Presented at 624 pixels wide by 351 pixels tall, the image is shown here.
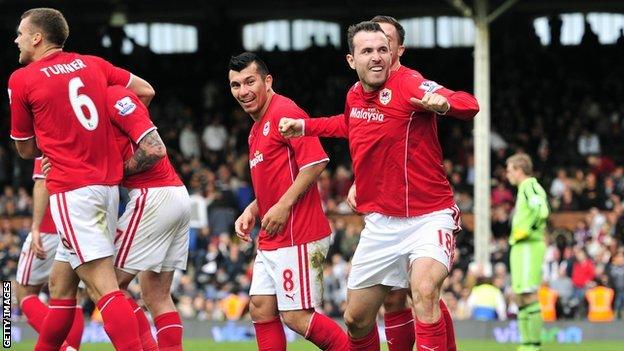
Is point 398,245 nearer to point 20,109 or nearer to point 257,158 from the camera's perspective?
point 257,158

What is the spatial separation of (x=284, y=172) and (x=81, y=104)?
132 centimetres

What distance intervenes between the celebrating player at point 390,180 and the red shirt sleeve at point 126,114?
0.97m

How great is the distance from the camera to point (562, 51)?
2848 centimetres

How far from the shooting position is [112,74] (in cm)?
814

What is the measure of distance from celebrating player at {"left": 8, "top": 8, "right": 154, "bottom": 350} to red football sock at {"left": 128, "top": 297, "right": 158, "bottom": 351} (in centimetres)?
39

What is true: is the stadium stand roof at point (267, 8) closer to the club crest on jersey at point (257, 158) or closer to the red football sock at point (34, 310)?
the red football sock at point (34, 310)

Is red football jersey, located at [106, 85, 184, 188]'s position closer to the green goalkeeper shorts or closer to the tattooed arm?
the tattooed arm

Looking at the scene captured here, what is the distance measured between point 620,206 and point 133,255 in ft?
47.4

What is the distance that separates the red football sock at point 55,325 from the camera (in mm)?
7934

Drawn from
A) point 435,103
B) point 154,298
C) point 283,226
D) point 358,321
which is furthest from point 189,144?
point 435,103

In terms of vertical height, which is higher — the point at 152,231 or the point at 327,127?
the point at 327,127

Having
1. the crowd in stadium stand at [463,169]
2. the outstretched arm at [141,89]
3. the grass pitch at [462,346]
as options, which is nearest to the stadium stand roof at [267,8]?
the crowd in stadium stand at [463,169]

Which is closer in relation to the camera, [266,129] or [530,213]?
[266,129]

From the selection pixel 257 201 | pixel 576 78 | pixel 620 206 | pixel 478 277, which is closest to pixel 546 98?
pixel 576 78
